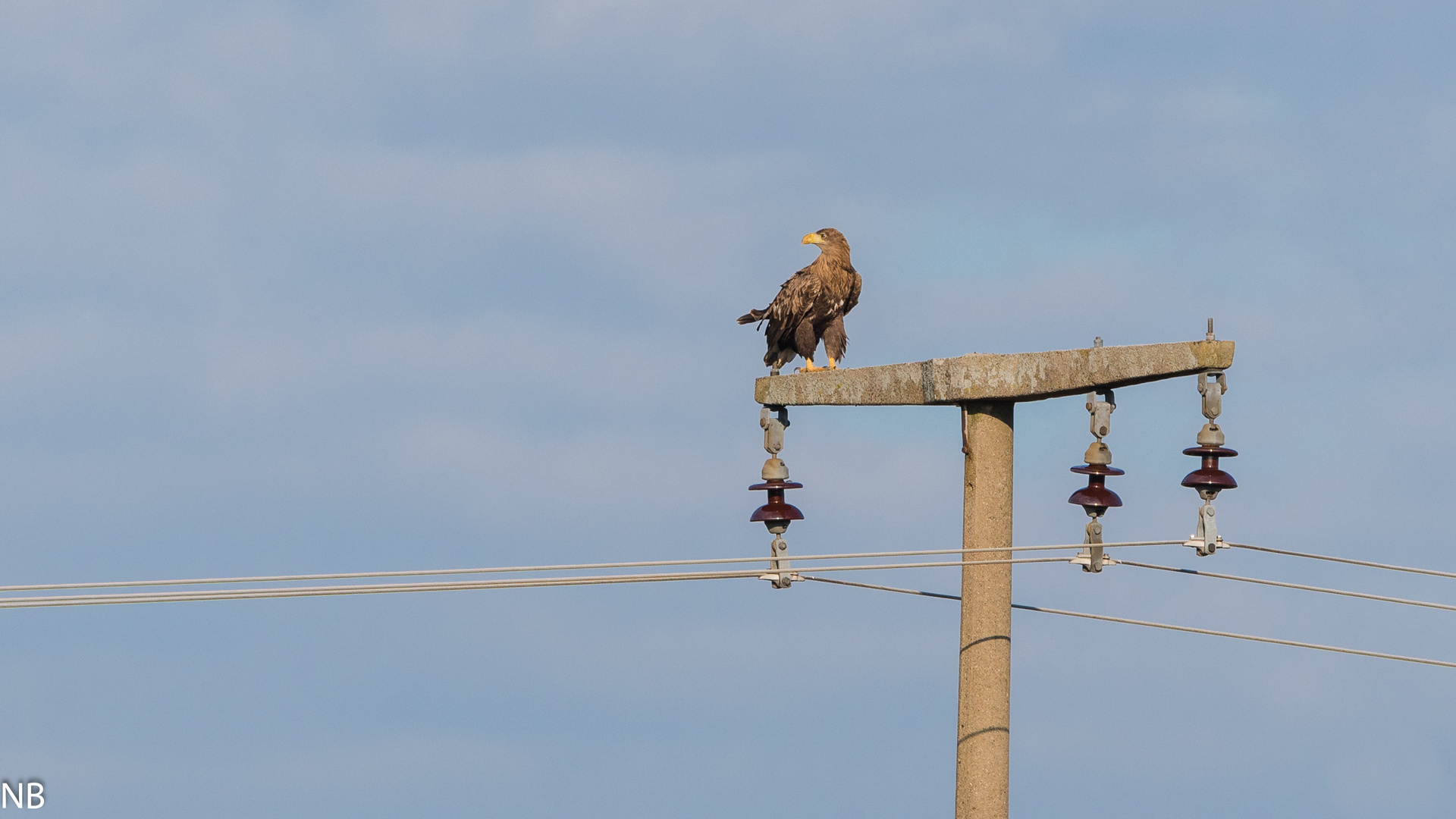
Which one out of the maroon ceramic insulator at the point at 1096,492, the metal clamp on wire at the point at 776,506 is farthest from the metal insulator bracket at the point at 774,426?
the maroon ceramic insulator at the point at 1096,492

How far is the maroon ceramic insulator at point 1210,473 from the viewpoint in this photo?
1239 cm

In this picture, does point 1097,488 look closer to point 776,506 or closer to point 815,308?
point 776,506

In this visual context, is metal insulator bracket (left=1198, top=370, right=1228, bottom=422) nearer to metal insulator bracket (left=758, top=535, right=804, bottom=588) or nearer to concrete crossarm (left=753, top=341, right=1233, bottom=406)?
concrete crossarm (left=753, top=341, right=1233, bottom=406)

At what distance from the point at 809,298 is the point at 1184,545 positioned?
4.51 metres

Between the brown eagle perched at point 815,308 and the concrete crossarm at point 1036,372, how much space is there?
Answer: 11.1 feet

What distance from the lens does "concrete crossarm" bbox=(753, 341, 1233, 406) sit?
Answer: 1168 cm

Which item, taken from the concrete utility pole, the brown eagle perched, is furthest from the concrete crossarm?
the brown eagle perched

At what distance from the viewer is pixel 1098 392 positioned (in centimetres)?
1212

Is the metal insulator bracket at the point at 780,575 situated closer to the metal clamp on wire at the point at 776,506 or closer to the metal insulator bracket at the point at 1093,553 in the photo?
the metal clamp on wire at the point at 776,506

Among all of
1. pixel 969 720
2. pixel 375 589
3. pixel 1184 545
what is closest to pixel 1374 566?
pixel 1184 545

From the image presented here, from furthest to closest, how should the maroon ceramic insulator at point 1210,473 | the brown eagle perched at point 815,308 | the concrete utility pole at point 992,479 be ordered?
the brown eagle perched at point 815,308 → the maroon ceramic insulator at point 1210,473 → the concrete utility pole at point 992,479

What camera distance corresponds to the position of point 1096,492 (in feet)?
39.8

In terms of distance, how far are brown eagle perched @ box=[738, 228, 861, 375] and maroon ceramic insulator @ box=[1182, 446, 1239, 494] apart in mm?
4031

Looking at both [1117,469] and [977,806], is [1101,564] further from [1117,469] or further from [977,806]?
[977,806]
